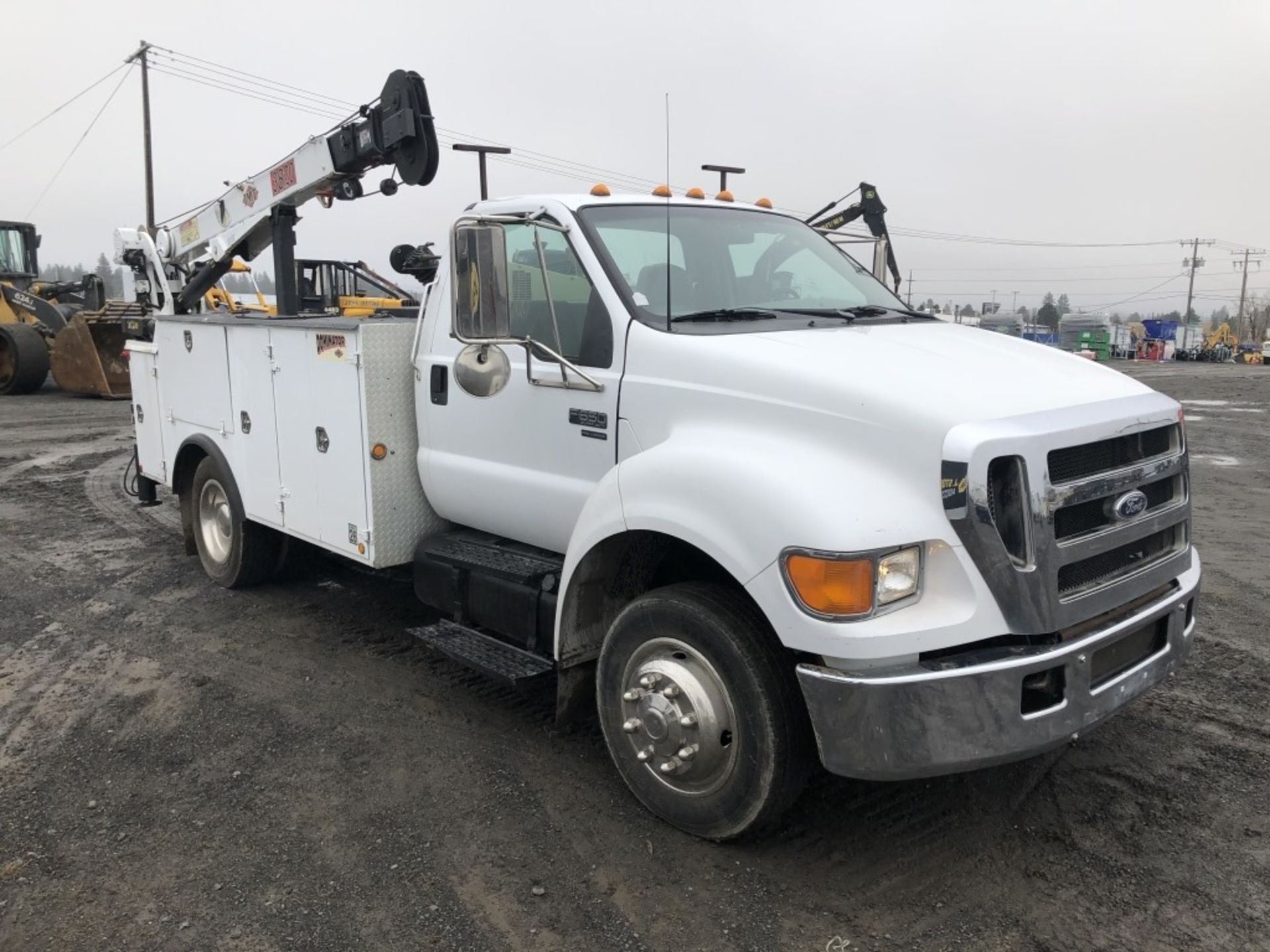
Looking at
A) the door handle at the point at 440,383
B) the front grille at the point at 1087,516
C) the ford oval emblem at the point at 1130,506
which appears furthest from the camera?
the door handle at the point at 440,383

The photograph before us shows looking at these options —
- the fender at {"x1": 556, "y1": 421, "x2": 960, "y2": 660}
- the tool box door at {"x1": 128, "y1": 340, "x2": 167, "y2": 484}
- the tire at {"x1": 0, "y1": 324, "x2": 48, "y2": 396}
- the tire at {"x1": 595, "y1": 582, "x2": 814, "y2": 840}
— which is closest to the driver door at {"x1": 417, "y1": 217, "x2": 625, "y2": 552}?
the fender at {"x1": 556, "y1": 421, "x2": 960, "y2": 660}

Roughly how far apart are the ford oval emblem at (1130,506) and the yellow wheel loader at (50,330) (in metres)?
15.2

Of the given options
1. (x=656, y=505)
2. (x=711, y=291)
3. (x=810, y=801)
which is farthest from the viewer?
(x=711, y=291)

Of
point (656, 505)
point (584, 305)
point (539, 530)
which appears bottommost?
point (539, 530)

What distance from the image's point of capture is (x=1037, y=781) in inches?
147

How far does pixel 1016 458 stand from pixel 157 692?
408 centimetres

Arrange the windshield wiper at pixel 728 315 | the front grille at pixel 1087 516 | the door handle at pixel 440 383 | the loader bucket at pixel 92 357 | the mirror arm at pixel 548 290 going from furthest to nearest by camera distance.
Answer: the loader bucket at pixel 92 357
the door handle at pixel 440 383
the mirror arm at pixel 548 290
the windshield wiper at pixel 728 315
the front grille at pixel 1087 516

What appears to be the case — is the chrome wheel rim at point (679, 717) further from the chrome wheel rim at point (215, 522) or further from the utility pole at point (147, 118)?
the utility pole at point (147, 118)

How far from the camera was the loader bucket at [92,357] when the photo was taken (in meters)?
17.0

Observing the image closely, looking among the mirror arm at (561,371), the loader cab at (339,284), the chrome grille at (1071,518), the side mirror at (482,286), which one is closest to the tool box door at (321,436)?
the mirror arm at (561,371)

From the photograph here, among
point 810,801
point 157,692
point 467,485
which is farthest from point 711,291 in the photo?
point 157,692

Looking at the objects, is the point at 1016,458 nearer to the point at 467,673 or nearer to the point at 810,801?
the point at 810,801

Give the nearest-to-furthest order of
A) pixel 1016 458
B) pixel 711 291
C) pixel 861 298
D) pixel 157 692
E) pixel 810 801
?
pixel 1016 458
pixel 810 801
pixel 711 291
pixel 861 298
pixel 157 692

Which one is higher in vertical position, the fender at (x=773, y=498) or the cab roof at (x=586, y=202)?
the cab roof at (x=586, y=202)
